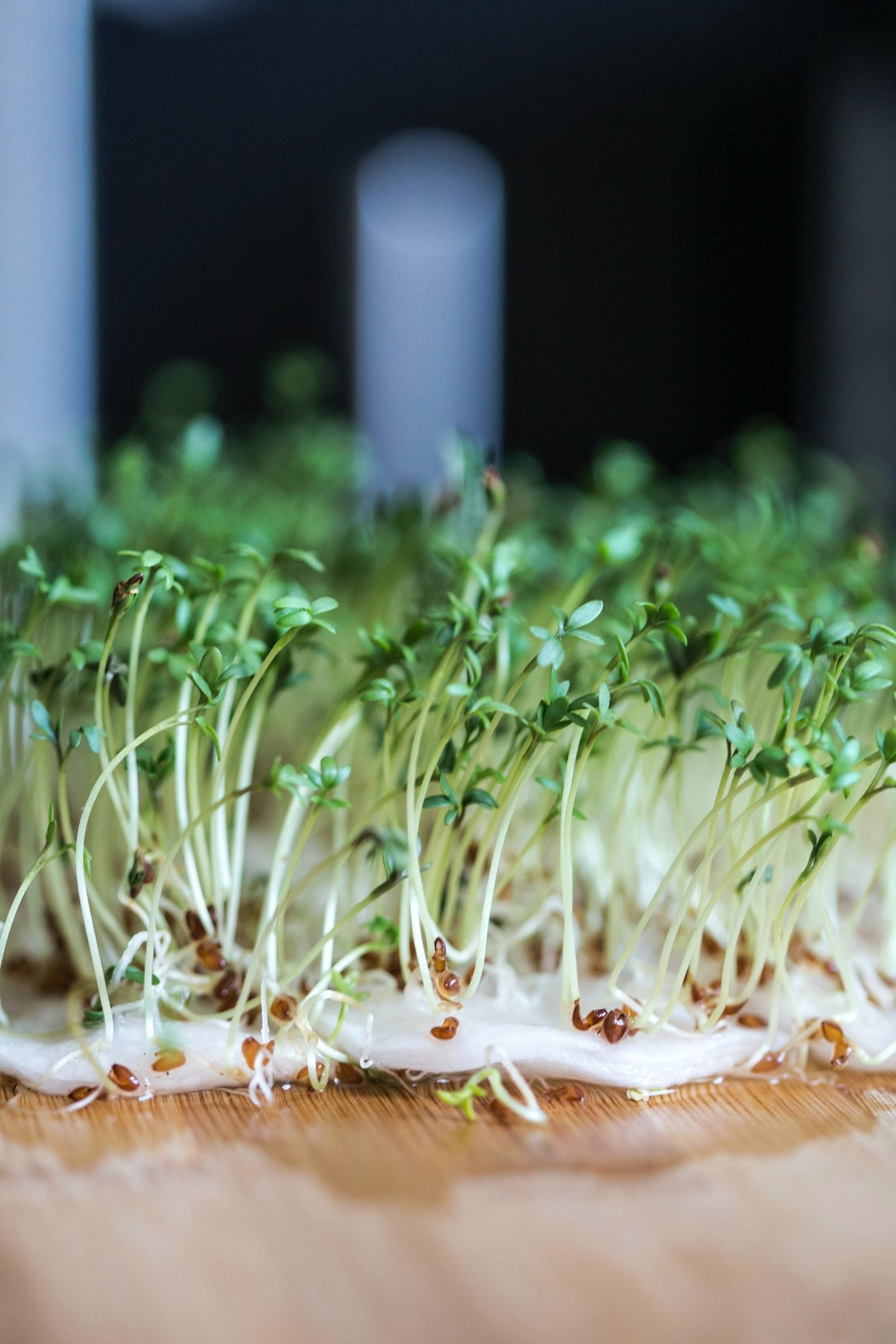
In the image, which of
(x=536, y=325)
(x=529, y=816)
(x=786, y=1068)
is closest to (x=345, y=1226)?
(x=786, y=1068)

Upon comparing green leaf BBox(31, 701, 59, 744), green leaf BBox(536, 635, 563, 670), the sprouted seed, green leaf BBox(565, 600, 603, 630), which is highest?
green leaf BBox(565, 600, 603, 630)

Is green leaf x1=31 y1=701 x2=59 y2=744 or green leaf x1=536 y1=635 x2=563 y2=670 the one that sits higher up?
green leaf x1=536 y1=635 x2=563 y2=670

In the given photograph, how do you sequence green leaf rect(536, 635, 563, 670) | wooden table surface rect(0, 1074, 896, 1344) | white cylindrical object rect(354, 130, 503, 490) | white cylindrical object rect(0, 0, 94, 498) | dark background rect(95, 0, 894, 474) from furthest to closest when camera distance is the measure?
white cylindrical object rect(354, 130, 503, 490), dark background rect(95, 0, 894, 474), white cylindrical object rect(0, 0, 94, 498), green leaf rect(536, 635, 563, 670), wooden table surface rect(0, 1074, 896, 1344)

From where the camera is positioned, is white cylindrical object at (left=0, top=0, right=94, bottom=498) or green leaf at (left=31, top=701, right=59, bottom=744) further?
white cylindrical object at (left=0, top=0, right=94, bottom=498)

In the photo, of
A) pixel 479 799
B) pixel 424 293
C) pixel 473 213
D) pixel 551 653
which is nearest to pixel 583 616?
pixel 551 653

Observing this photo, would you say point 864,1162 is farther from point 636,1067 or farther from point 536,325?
point 536,325

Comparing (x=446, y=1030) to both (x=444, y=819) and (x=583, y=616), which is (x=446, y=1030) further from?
(x=583, y=616)

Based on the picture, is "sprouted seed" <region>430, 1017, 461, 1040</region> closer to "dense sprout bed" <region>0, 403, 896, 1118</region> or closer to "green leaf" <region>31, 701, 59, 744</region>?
"dense sprout bed" <region>0, 403, 896, 1118</region>

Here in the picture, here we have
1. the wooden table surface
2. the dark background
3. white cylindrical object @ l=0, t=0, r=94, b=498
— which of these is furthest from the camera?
the dark background

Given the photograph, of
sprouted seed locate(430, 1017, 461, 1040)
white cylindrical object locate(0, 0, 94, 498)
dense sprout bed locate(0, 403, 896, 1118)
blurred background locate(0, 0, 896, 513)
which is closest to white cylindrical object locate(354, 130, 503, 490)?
blurred background locate(0, 0, 896, 513)
